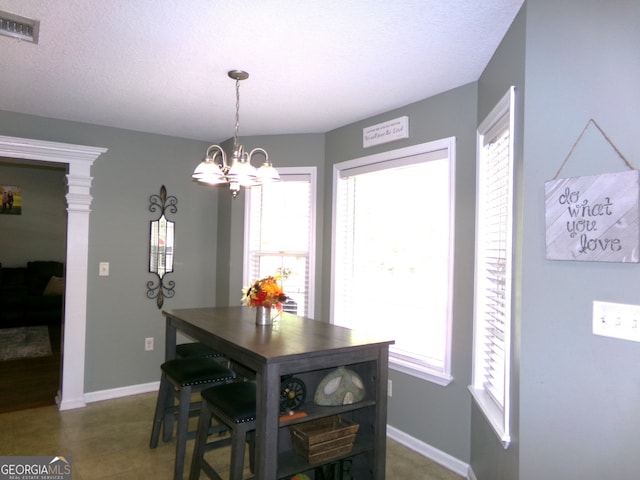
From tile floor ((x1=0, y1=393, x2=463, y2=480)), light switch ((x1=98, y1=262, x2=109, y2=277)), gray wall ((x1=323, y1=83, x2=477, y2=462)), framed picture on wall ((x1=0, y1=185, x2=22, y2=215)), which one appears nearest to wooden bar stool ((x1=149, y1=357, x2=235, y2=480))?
tile floor ((x1=0, y1=393, x2=463, y2=480))

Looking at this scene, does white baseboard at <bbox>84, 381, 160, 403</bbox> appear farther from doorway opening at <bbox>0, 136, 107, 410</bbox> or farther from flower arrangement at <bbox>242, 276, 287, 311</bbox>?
flower arrangement at <bbox>242, 276, 287, 311</bbox>

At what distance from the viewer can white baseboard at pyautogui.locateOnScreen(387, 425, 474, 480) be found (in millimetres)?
2709

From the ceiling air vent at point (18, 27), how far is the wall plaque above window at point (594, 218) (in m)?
2.45

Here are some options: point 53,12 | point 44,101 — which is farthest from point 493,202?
point 44,101

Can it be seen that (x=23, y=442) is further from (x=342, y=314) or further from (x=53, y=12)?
(x=53, y=12)

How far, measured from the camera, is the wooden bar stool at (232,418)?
2066 millimetres

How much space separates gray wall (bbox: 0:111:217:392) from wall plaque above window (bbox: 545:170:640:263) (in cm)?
346

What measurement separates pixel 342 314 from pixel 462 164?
1.60 metres

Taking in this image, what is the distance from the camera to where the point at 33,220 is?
729 centimetres

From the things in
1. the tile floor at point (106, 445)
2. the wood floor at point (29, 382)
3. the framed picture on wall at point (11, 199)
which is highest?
the framed picture on wall at point (11, 199)

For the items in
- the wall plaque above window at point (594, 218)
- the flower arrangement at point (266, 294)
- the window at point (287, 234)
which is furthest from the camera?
the window at point (287, 234)

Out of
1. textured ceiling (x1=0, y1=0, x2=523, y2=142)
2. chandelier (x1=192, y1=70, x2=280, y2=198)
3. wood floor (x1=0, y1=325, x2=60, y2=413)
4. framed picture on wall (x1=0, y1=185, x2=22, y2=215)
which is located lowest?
wood floor (x1=0, y1=325, x2=60, y2=413)

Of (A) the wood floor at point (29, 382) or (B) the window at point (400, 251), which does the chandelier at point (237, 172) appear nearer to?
(B) the window at point (400, 251)

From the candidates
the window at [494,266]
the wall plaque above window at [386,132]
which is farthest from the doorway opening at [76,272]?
the window at [494,266]
